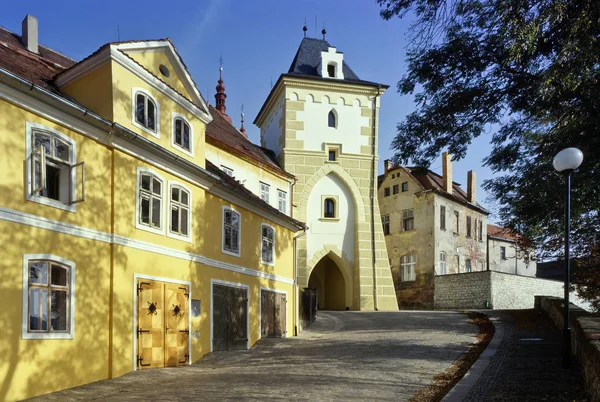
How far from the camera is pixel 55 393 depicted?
1106cm

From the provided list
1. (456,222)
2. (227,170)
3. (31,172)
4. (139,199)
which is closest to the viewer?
(31,172)

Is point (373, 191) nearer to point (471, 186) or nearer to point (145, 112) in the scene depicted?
point (471, 186)

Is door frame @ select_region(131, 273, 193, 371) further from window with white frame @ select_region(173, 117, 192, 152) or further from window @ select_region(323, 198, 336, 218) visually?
window @ select_region(323, 198, 336, 218)

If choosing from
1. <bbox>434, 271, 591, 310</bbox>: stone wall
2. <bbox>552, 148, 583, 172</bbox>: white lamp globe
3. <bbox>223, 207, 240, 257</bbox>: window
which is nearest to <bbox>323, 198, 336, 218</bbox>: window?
<bbox>434, 271, 591, 310</bbox>: stone wall

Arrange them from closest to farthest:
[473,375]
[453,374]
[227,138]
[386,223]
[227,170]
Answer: [473,375], [453,374], [227,170], [227,138], [386,223]

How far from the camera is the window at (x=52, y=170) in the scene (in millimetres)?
11234

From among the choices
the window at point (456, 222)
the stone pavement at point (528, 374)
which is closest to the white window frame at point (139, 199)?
the stone pavement at point (528, 374)

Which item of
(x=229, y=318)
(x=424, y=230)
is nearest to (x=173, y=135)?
(x=229, y=318)

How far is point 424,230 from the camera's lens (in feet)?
137

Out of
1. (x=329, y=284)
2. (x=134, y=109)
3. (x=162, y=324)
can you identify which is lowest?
(x=329, y=284)

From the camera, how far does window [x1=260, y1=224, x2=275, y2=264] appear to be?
68.4 ft

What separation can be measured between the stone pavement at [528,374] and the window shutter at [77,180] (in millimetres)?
8396

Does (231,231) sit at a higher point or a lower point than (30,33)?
lower

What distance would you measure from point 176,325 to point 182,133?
5.22 meters
